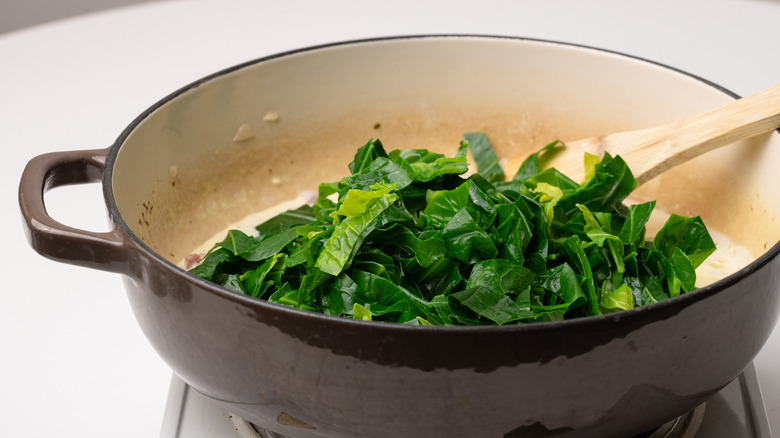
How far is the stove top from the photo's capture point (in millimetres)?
996

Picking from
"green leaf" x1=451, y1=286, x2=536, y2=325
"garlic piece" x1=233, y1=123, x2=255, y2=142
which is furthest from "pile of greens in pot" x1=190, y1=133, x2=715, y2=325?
"garlic piece" x1=233, y1=123, x2=255, y2=142

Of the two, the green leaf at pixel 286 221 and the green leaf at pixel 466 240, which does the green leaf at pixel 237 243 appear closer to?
the green leaf at pixel 286 221

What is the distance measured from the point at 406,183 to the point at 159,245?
41cm

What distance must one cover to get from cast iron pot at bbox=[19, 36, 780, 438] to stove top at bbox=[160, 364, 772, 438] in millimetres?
147

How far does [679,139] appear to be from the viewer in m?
1.28

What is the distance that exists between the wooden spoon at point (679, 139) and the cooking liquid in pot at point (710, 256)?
13cm

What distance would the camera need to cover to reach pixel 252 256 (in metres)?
1.11

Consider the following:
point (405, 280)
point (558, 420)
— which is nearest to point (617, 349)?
point (558, 420)

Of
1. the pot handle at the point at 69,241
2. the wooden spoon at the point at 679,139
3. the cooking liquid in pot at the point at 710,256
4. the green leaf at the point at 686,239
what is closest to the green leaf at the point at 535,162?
the wooden spoon at the point at 679,139

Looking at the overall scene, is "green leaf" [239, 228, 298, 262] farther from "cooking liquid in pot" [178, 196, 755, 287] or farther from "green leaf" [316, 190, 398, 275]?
"cooking liquid in pot" [178, 196, 755, 287]

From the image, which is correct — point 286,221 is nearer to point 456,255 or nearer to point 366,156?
point 366,156

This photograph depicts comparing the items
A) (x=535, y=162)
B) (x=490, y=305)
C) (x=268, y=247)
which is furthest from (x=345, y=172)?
(x=490, y=305)

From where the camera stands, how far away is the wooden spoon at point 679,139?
119 centimetres

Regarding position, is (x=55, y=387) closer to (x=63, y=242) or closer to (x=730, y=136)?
(x=63, y=242)
